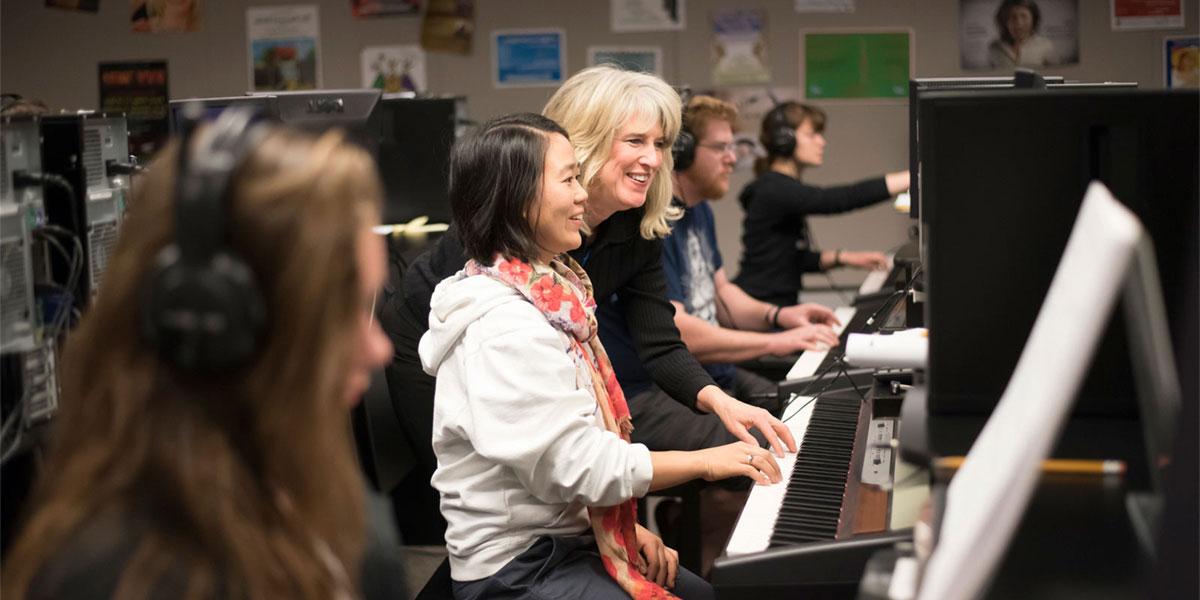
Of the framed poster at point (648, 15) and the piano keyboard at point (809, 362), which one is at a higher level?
the framed poster at point (648, 15)

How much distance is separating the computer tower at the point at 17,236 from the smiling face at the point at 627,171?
2.91 ft

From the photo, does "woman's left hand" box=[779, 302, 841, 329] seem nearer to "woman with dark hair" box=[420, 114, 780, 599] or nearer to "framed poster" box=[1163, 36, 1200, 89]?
"woman with dark hair" box=[420, 114, 780, 599]

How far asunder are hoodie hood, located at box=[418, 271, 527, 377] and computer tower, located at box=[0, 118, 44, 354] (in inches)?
23.8

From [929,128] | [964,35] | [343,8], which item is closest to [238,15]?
[343,8]

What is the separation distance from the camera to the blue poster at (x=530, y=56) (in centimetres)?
489

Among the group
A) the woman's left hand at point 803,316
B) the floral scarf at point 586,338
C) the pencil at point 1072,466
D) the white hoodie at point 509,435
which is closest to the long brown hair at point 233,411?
the pencil at point 1072,466

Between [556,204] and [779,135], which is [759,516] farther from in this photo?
[779,135]

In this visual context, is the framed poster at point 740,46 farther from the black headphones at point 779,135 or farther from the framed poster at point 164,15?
the framed poster at point 164,15

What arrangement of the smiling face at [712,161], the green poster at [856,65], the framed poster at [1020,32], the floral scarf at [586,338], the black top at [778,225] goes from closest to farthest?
the floral scarf at [586,338] < the smiling face at [712,161] < the black top at [778,225] < the framed poster at [1020,32] < the green poster at [856,65]

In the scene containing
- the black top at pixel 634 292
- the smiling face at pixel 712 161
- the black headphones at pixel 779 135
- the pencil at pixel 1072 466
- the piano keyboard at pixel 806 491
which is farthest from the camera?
the black headphones at pixel 779 135

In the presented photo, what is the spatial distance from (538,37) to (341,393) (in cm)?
419

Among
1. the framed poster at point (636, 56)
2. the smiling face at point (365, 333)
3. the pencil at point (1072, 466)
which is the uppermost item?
the framed poster at point (636, 56)

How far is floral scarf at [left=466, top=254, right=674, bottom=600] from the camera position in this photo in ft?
5.56

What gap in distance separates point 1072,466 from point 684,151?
6.80 feet
